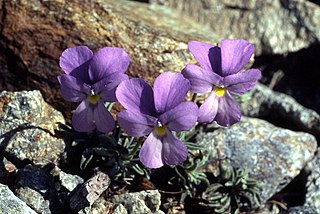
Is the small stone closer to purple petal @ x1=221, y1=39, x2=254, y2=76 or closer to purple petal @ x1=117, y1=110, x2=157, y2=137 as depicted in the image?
purple petal @ x1=117, y1=110, x2=157, y2=137

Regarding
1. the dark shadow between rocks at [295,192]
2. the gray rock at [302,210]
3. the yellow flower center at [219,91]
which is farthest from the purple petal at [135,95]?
the dark shadow between rocks at [295,192]

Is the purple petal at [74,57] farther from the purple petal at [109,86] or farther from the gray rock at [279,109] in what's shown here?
the gray rock at [279,109]

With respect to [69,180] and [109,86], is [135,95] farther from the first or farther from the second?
[69,180]

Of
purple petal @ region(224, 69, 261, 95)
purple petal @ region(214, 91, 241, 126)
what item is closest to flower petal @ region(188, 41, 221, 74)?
purple petal @ region(224, 69, 261, 95)

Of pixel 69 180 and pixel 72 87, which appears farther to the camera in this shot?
pixel 69 180

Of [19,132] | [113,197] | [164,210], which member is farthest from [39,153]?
[164,210]

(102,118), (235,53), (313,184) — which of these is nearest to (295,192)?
(313,184)

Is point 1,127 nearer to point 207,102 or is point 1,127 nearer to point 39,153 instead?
point 39,153
